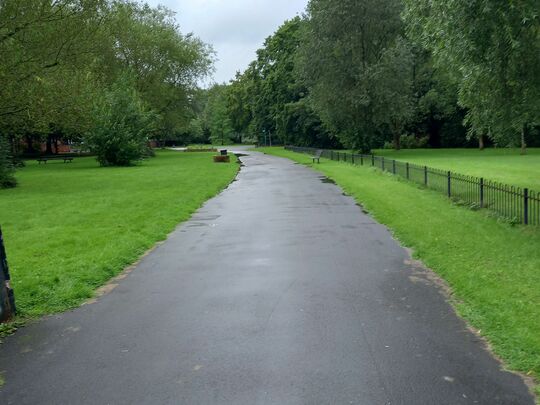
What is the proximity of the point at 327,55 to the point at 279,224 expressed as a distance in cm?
3475

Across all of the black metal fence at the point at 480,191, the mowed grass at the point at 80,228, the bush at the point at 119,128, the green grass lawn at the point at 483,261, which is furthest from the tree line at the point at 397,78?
the bush at the point at 119,128

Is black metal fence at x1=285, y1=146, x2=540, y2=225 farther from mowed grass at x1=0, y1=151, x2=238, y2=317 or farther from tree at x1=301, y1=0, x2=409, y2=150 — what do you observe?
tree at x1=301, y1=0, x2=409, y2=150

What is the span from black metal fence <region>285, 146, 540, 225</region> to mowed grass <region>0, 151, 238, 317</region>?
306 inches

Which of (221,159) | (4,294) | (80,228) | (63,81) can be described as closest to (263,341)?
(4,294)

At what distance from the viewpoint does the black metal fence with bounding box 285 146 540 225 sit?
11812 millimetres

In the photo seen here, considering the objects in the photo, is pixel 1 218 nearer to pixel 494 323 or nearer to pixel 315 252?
pixel 315 252

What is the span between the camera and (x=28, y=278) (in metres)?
7.59

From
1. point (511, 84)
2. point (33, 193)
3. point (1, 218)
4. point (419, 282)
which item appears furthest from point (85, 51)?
point (419, 282)

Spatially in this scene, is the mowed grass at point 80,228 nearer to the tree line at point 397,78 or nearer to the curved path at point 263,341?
the curved path at point 263,341

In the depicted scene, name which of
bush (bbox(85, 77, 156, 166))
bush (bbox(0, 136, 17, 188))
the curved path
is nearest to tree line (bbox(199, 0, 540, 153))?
the curved path

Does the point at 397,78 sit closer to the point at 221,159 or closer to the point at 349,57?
the point at 349,57

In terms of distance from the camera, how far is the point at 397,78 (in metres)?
44.2

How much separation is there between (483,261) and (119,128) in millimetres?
32333

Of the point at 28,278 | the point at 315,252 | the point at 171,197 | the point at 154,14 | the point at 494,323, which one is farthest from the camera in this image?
the point at 154,14
